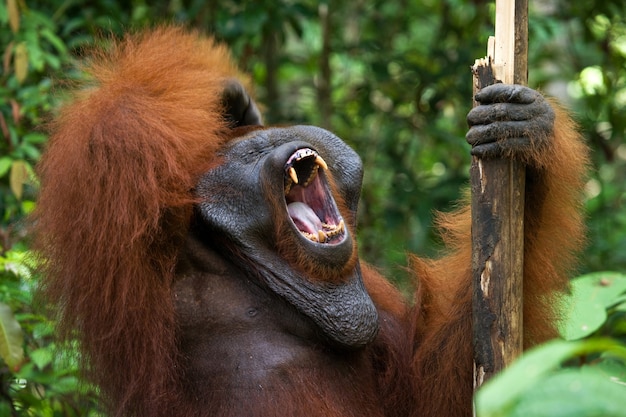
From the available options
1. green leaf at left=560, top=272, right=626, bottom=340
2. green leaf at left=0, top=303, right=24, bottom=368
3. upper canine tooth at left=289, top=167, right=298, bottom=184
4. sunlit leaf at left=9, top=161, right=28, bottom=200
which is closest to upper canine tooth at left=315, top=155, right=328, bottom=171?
upper canine tooth at left=289, top=167, right=298, bottom=184

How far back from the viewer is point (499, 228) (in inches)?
112

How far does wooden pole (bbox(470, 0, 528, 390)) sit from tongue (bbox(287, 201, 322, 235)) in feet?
2.01

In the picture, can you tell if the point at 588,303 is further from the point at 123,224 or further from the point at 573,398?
the point at 573,398

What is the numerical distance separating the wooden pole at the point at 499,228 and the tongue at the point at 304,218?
2.01 ft

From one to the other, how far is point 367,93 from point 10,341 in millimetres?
3799

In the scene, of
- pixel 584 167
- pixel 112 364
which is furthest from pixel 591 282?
pixel 112 364

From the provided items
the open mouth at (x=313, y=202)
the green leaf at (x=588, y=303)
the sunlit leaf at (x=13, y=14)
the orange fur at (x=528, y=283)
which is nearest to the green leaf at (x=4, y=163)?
the sunlit leaf at (x=13, y=14)

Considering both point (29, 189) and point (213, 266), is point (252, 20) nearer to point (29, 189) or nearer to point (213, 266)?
point (29, 189)

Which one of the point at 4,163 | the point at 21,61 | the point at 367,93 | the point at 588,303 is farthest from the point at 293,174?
the point at 367,93

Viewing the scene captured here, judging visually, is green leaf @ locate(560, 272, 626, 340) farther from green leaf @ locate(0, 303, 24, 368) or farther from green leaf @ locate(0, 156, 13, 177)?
green leaf @ locate(0, 156, 13, 177)

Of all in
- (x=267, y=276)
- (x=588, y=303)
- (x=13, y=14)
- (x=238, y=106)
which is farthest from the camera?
(x=13, y=14)

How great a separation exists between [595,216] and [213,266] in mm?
4292

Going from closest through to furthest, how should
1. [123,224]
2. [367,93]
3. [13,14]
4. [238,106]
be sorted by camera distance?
[123,224] < [238,106] < [13,14] < [367,93]

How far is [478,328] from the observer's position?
117 inches
